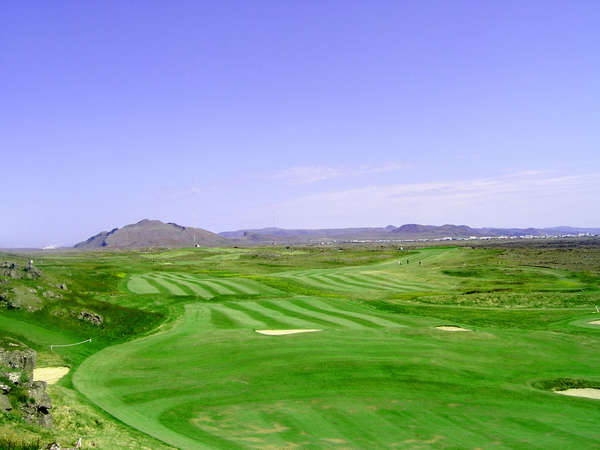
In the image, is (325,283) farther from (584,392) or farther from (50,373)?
(584,392)

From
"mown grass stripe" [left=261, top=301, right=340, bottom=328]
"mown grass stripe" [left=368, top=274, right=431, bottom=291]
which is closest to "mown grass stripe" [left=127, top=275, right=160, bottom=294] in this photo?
"mown grass stripe" [left=261, top=301, right=340, bottom=328]

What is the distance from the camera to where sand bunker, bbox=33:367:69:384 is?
2239 centimetres

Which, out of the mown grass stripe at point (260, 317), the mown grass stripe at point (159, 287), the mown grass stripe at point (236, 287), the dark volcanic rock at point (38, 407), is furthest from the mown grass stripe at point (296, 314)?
the dark volcanic rock at point (38, 407)

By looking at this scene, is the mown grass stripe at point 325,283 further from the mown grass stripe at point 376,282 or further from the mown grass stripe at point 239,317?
the mown grass stripe at point 239,317

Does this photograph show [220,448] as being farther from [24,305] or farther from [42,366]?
[24,305]

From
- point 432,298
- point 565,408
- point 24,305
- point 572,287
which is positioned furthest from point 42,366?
point 572,287

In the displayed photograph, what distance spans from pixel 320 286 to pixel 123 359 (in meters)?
44.4

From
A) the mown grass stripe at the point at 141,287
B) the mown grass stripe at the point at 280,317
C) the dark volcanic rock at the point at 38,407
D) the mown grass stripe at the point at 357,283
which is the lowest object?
the mown grass stripe at the point at 357,283

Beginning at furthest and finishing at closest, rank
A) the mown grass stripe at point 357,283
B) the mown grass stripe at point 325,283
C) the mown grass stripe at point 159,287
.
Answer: the mown grass stripe at point 357,283 → the mown grass stripe at point 325,283 → the mown grass stripe at point 159,287

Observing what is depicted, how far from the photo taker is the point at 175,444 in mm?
15211

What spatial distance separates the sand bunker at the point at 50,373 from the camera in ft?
73.5

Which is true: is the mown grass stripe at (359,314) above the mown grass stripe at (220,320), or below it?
below

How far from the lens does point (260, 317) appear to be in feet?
128

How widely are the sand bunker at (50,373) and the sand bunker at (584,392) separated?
975 inches
